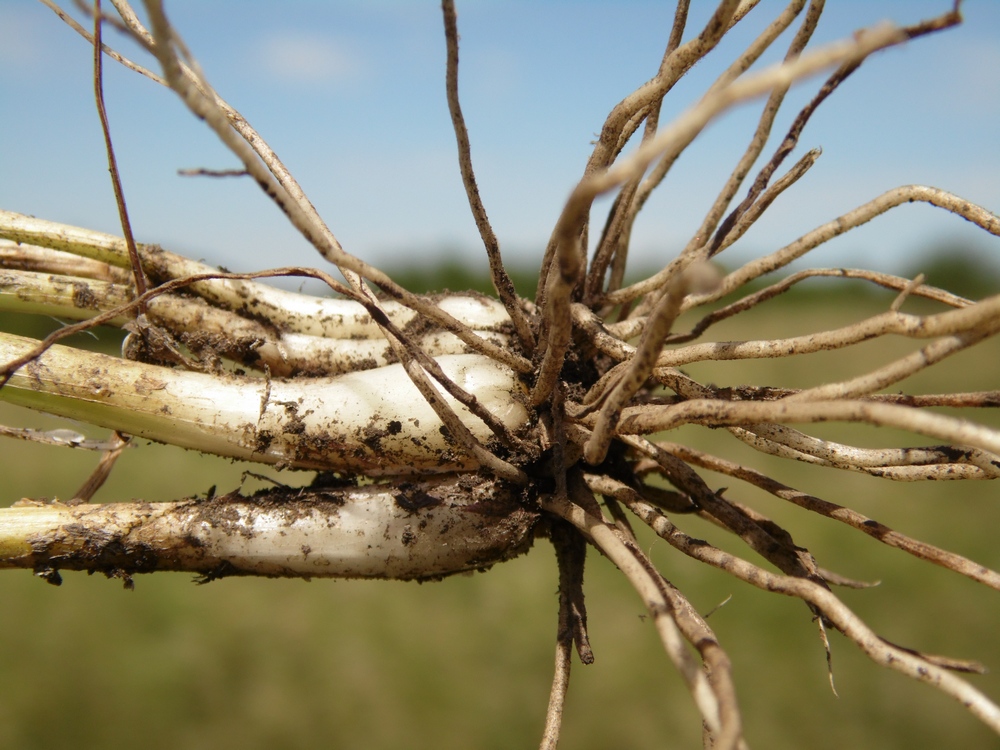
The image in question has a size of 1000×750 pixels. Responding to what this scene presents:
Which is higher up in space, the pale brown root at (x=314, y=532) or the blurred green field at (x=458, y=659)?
the pale brown root at (x=314, y=532)

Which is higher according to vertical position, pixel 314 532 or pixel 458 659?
pixel 314 532

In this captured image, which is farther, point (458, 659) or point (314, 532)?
point (458, 659)

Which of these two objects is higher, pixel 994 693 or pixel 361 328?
pixel 361 328

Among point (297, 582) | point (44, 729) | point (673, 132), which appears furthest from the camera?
point (297, 582)

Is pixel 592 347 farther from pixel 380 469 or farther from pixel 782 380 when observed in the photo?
pixel 782 380

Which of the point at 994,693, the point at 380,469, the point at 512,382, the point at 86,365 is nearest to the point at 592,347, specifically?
the point at 512,382

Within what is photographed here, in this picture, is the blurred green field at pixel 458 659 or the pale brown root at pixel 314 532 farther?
the blurred green field at pixel 458 659

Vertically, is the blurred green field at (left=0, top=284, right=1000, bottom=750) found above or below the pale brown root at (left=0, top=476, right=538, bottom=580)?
below

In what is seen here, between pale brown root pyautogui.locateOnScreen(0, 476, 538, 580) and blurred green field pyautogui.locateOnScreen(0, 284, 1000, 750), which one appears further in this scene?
blurred green field pyautogui.locateOnScreen(0, 284, 1000, 750)
